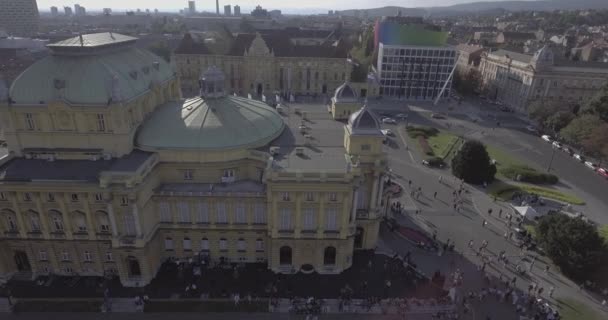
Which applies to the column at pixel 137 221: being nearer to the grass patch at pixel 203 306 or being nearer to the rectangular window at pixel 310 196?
the grass patch at pixel 203 306

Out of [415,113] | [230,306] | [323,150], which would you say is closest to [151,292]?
[230,306]

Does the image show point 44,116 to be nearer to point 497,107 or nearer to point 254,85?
point 254,85

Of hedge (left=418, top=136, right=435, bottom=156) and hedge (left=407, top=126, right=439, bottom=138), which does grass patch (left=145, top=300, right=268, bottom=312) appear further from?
hedge (left=407, top=126, right=439, bottom=138)

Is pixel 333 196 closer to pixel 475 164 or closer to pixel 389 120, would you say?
pixel 475 164

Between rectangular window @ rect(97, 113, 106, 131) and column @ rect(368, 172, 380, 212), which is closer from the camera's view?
rectangular window @ rect(97, 113, 106, 131)

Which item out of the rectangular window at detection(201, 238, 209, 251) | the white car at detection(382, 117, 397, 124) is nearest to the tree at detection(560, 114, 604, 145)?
the white car at detection(382, 117, 397, 124)
